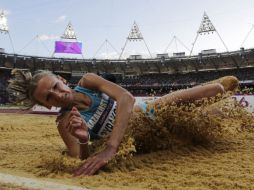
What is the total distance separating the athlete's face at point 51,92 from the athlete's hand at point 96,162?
0.68 metres

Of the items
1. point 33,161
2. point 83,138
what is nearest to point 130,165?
point 83,138

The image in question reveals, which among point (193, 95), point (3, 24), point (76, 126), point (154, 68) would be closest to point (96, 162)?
point (76, 126)

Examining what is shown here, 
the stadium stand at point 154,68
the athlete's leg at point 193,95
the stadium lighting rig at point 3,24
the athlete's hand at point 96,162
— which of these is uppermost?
the stadium lighting rig at point 3,24

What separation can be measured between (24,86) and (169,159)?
172 cm

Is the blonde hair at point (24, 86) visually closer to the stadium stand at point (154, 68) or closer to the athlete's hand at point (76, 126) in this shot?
the athlete's hand at point (76, 126)

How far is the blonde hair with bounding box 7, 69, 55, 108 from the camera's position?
3.63 m

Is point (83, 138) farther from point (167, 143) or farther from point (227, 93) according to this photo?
point (227, 93)

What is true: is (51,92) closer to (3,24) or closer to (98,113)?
(98,113)

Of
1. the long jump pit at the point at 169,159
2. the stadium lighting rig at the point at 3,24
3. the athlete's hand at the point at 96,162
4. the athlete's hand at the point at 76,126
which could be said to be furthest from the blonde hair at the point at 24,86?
the stadium lighting rig at the point at 3,24

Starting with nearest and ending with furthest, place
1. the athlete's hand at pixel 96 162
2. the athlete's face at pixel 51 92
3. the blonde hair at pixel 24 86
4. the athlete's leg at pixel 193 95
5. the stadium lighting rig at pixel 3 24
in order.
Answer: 1. the athlete's hand at pixel 96 162
2. the athlete's face at pixel 51 92
3. the blonde hair at pixel 24 86
4. the athlete's leg at pixel 193 95
5. the stadium lighting rig at pixel 3 24

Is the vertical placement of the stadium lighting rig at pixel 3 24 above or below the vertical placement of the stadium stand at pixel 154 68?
above

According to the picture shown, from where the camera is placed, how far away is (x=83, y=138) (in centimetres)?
312

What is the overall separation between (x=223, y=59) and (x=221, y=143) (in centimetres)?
3868

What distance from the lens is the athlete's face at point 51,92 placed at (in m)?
3.43
